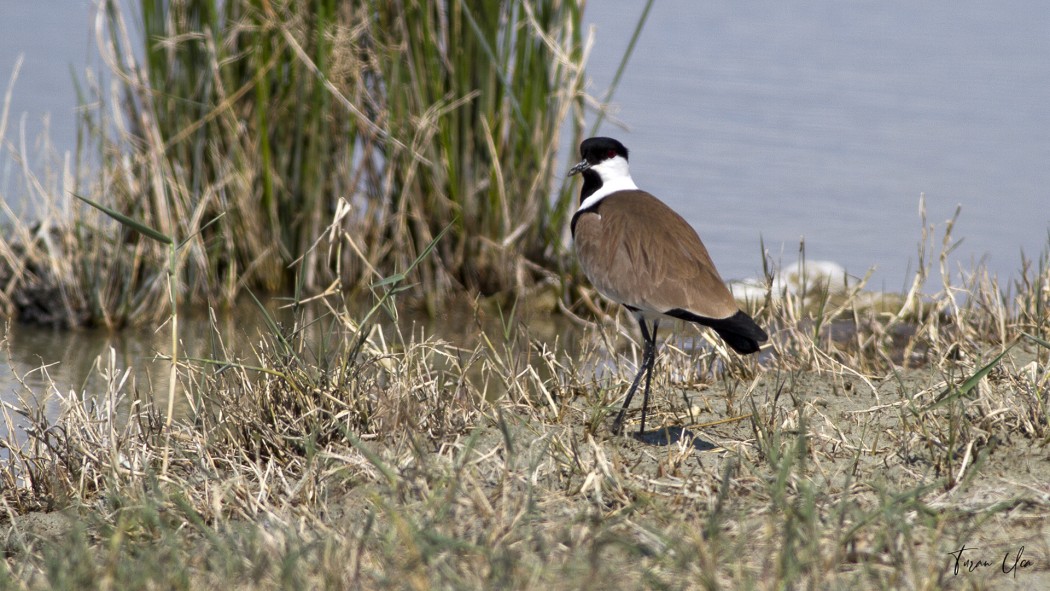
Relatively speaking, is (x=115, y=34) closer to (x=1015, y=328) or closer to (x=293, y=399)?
(x=293, y=399)

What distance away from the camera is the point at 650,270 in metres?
3.75

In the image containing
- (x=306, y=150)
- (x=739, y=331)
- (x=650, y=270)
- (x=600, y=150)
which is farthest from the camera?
(x=306, y=150)

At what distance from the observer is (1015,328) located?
4492 mm

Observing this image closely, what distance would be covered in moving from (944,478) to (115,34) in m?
4.49

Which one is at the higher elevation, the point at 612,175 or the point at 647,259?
the point at 612,175

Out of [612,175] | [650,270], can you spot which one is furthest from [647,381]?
[612,175]

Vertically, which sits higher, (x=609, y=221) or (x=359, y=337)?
(x=609, y=221)

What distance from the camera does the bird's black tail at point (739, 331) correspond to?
3.40m

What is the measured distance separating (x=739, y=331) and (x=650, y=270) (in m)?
0.43

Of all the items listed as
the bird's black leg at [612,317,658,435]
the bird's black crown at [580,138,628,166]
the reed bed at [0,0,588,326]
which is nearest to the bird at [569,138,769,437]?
the bird's black leg at [612,317,658,435]

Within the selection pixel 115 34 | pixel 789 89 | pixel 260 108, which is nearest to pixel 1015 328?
pixel 260 108

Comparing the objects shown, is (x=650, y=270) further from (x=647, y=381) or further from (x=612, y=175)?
(x=612, y=175)

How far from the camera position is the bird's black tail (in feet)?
11.2

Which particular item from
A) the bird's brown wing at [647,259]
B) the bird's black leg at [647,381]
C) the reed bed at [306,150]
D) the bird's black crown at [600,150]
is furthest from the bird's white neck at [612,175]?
the reed bed at [306,150]
